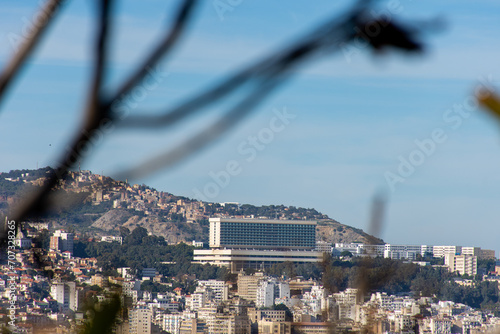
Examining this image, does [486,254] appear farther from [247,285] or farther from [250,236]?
[247,285]

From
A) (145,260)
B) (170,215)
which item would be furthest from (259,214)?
(145,260)

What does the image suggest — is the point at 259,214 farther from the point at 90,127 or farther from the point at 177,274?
the point at 90,127

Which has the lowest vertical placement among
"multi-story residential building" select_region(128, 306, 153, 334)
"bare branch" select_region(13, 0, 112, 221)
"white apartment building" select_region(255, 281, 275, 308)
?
"white apartment building" select_region(255, 281, 275, 308)

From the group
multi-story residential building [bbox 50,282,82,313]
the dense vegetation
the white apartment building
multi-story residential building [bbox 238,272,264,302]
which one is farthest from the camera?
the dense vegetation

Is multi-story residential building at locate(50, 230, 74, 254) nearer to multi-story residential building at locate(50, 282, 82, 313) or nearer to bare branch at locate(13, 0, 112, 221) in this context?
multi-story residential building at locate(50, 282, 82, 313)

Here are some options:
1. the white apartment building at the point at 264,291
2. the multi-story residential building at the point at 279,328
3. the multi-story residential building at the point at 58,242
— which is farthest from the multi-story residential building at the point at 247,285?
the multi-story residential building at the point at 279,328

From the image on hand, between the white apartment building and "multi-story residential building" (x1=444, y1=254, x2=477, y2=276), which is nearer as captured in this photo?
the white apartment building

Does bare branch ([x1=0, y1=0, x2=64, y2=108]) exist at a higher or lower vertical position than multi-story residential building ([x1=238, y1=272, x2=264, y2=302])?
higher

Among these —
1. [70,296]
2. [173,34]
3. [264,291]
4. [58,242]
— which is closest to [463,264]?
[264,291]

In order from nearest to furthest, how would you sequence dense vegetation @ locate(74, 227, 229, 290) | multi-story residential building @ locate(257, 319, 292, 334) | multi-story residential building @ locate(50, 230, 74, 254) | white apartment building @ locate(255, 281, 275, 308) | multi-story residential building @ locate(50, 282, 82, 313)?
1. multi-story residential building @ locate(50, 282, 82, 313)
2. multi-story residential building @ locate(257, 319, 292, 334)
3. multi-story residential building @ locate(50, 230, 74, 254)
4. white apartment building @ locate(255, 281, 275, 308)
5. dense vegetation @ locate(74, 227, 229, 290)

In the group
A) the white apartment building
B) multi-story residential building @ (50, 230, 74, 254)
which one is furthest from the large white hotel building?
multi-story residential building @ (50, 230, 74, 254)
